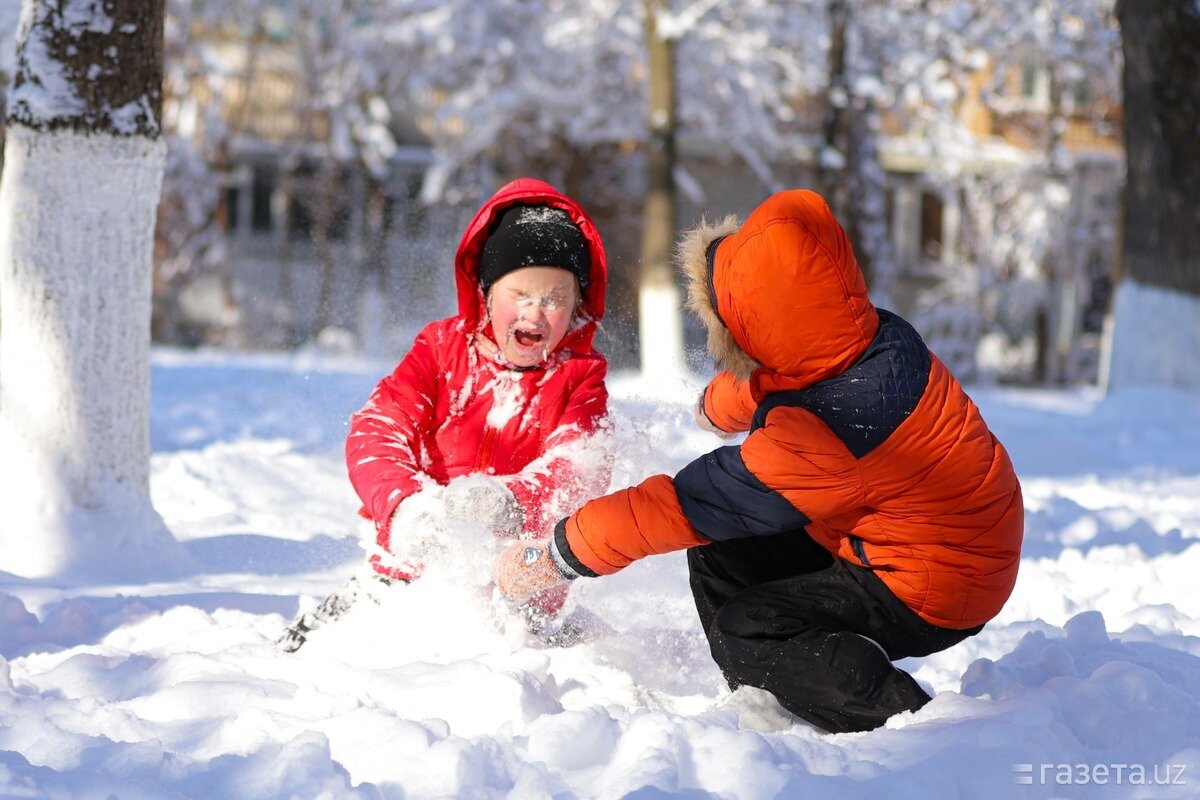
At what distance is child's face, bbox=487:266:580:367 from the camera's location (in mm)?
3586

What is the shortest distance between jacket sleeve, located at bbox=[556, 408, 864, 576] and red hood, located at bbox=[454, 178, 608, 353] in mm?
1086

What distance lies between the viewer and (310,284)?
2411 cm

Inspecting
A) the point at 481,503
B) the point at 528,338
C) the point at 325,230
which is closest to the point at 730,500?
the point at 481,503

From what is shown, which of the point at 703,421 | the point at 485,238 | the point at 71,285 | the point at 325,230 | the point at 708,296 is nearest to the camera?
the point at 708,296

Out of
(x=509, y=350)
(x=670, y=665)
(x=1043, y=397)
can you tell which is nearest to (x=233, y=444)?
(x=509, y=350)

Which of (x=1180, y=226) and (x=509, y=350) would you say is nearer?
(x=509, y=350)

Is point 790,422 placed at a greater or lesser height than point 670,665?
greater

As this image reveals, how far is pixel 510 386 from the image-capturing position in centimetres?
368

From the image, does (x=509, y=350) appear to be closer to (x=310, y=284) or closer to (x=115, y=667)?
(x=115, y=667)

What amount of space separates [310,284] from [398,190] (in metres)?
2.41

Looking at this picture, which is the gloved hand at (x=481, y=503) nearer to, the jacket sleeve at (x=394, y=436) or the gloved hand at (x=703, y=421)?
the jacket sleeve at (x=394, y=436)

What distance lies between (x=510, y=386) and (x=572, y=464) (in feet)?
1.10

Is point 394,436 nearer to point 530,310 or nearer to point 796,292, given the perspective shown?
point 530,310

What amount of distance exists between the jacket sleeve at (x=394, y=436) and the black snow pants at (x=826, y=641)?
92 cm
